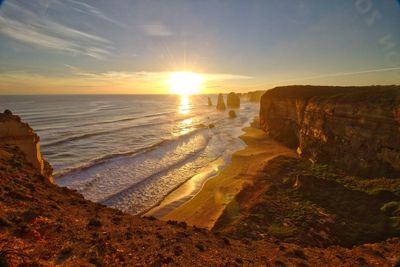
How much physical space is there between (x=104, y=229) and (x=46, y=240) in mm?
1838

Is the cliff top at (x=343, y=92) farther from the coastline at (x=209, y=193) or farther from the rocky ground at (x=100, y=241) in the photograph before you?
the rocky ground at (x=100, y=241)

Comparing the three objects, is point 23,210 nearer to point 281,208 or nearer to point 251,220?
point 251,220

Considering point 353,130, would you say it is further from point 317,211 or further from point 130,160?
point 130,160

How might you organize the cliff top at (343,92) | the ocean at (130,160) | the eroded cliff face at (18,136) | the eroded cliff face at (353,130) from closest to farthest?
the eroded cliff face at (18,136) < the eroded cliff face at (353,130) < the ocean at (130,160) < the cliff top at (343,92)

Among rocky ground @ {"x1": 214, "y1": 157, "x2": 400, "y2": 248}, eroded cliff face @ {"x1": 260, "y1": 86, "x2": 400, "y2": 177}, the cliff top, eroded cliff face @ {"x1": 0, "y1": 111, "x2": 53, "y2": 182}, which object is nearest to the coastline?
A: rocky ground @ {"x1": 214, "y1": 157, "x2": 400, "y2": 248}

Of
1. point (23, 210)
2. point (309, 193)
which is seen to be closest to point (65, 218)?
point (23, 210)

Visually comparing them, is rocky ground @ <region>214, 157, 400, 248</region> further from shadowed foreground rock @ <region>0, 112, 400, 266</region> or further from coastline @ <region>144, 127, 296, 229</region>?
shadowed foreground rock @ <region>0, 112, 400, 266</region>

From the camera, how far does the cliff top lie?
20312mm

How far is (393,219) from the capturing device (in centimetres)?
1259

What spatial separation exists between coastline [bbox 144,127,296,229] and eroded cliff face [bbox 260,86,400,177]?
5173 millimetres

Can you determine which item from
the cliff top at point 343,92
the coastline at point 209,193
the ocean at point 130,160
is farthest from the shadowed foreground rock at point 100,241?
the cliff top at point 343,92

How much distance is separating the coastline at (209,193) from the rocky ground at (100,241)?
5.97m

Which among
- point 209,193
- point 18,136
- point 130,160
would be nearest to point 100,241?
point 18,136

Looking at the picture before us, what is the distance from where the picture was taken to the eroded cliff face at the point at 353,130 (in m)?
18.2
